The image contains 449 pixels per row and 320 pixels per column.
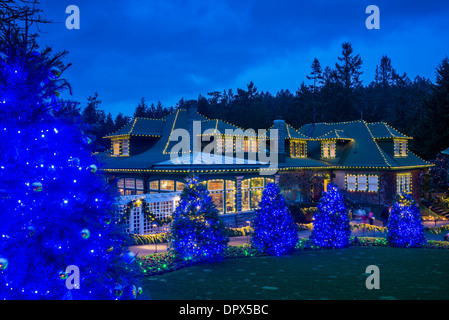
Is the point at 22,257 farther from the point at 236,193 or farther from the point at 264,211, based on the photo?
the point at 236,193

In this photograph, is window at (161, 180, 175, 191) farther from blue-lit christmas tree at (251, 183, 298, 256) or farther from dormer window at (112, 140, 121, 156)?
blue-lit christmas tree at (251, 183, 298, 256)

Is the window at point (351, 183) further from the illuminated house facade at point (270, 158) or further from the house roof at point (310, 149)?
the house roof at point (310, 149)

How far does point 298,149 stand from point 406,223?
54.2ft

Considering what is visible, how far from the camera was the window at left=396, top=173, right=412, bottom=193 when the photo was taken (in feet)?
87.6

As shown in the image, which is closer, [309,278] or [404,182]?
[309,278]

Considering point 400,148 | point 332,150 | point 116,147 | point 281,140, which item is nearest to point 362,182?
point 332,150

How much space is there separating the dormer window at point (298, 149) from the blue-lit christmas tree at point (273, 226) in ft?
58.1

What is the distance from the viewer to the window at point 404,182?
26.7m

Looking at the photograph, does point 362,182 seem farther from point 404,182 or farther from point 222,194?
point 222,194

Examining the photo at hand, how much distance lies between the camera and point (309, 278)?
964 centimetres

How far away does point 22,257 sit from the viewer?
15.6 feet

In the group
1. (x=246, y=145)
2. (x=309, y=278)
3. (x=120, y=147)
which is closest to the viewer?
(x=309, y=278)

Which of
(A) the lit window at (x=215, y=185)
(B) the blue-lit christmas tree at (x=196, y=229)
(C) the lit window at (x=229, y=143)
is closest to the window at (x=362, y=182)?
(C) the lit window at (x=229, y=143)
